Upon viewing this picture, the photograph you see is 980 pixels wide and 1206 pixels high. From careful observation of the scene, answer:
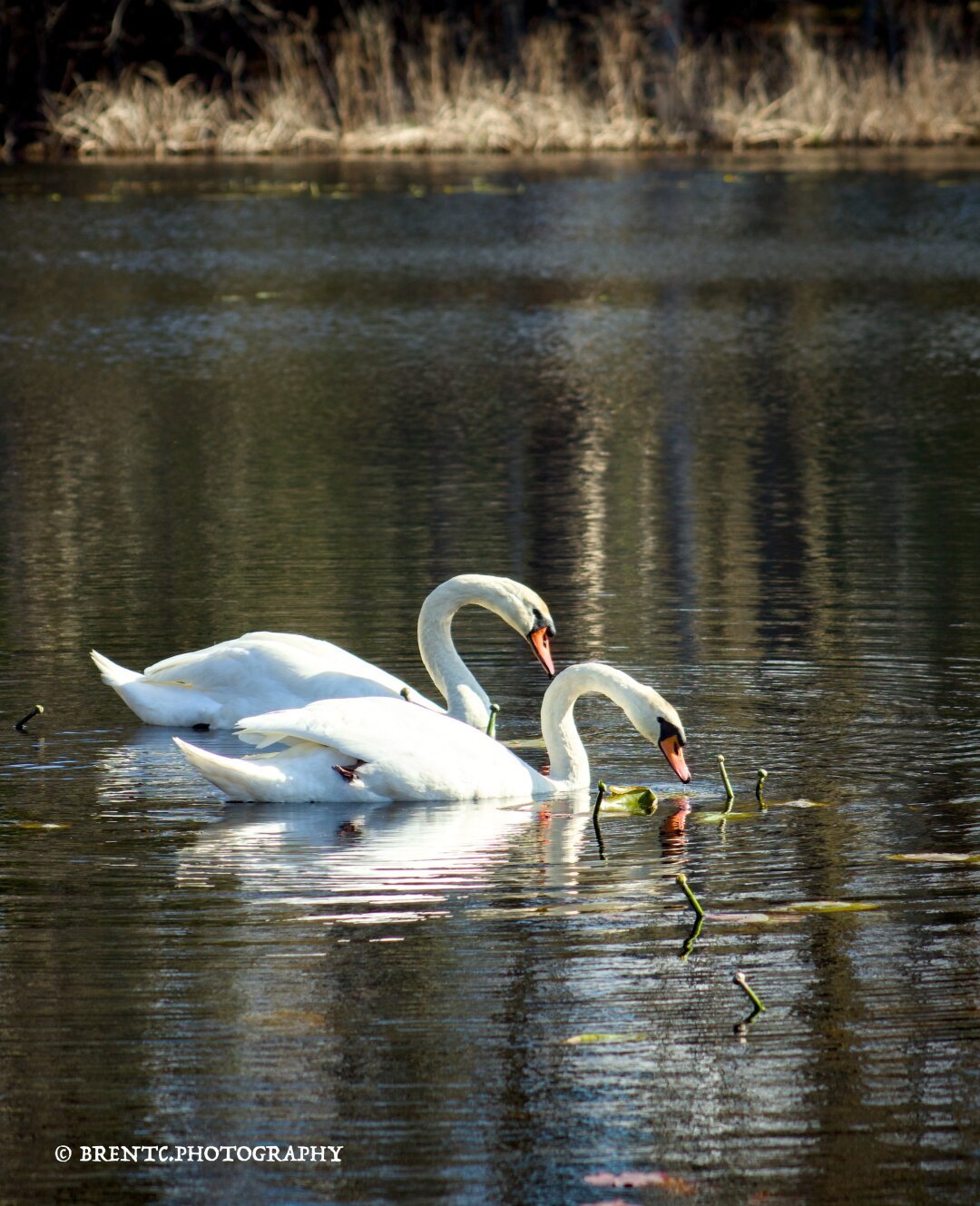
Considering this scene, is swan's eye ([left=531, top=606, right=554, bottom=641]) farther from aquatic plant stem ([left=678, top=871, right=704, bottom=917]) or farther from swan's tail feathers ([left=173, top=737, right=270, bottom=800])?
aquatic plant stem ([left=678, top=871, right=704, bottom=917])

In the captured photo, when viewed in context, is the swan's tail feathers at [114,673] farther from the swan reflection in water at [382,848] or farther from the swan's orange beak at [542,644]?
the swan's orange beak at [542,644]

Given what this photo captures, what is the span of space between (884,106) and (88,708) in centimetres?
3294

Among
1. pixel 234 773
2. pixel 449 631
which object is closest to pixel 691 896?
pixel 234 773

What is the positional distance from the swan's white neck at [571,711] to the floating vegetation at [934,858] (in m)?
1.17

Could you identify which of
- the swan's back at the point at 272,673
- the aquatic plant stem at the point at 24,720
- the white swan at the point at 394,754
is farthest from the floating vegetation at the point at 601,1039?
the aquatic plant stem at the point at 24,720

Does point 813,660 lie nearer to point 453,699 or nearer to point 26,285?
point 453,699

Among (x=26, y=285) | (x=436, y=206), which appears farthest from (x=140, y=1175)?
(x=436, y=206)

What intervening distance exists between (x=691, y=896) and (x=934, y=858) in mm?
1052

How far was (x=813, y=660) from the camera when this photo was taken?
9.29 m

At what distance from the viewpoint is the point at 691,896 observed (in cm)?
598

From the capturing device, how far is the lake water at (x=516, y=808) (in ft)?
15.6

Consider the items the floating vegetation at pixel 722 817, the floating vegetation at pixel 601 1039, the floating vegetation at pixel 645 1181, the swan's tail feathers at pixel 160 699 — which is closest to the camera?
the floating vegetation at pixel 645 1181

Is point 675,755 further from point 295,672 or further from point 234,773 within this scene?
point 295,672

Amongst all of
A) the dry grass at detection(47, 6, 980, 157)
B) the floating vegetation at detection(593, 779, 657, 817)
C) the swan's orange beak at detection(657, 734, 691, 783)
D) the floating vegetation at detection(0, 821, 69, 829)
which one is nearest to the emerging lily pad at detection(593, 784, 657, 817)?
the floating vegetation at detection(593, 779, 657, 817)
